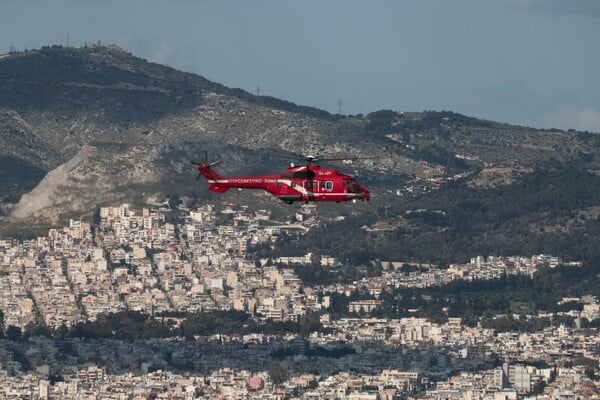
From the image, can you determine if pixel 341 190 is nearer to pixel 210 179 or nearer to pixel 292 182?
pixel 292 182

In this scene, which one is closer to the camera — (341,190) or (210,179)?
(341,190)

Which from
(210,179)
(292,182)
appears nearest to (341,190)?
(292,182)

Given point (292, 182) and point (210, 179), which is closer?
point (292, 182)
